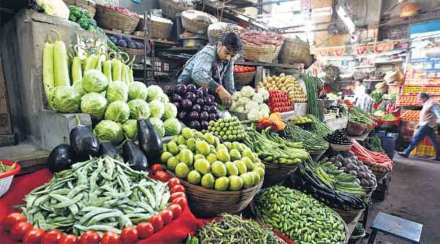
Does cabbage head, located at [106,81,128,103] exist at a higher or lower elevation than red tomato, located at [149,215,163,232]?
higher

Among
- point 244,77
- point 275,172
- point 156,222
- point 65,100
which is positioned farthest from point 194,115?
point 244,77

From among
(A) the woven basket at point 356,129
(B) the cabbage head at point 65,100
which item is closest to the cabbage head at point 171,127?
(B) the cabbage head at point 65,100

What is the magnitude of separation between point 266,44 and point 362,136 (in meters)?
2.85

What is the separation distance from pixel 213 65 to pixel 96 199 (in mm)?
3011

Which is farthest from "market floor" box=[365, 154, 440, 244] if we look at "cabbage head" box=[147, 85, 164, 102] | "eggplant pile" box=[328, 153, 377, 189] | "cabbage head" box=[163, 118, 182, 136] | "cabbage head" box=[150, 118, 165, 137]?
"cabbage head" box=[147, 85, 164, 102]

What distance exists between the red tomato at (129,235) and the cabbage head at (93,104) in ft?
3.46

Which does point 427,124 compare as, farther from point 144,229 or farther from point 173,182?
point 144,229

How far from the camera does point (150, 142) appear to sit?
1836 millimetres

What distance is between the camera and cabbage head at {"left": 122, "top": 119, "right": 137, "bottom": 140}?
6.54 ft

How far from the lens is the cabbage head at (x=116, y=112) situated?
6.41 ft

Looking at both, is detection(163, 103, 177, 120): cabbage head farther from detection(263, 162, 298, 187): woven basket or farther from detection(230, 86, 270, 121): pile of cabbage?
detection(230, 86, 270, 121): pile of cabbage

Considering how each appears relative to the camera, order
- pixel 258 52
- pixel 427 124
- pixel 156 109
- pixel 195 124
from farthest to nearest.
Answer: pixel 427 124
pixel 258 52
pixel 195 124
pixel 156 109

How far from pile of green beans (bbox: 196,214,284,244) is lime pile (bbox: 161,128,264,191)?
191 mm

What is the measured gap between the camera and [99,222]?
46.3 inches
